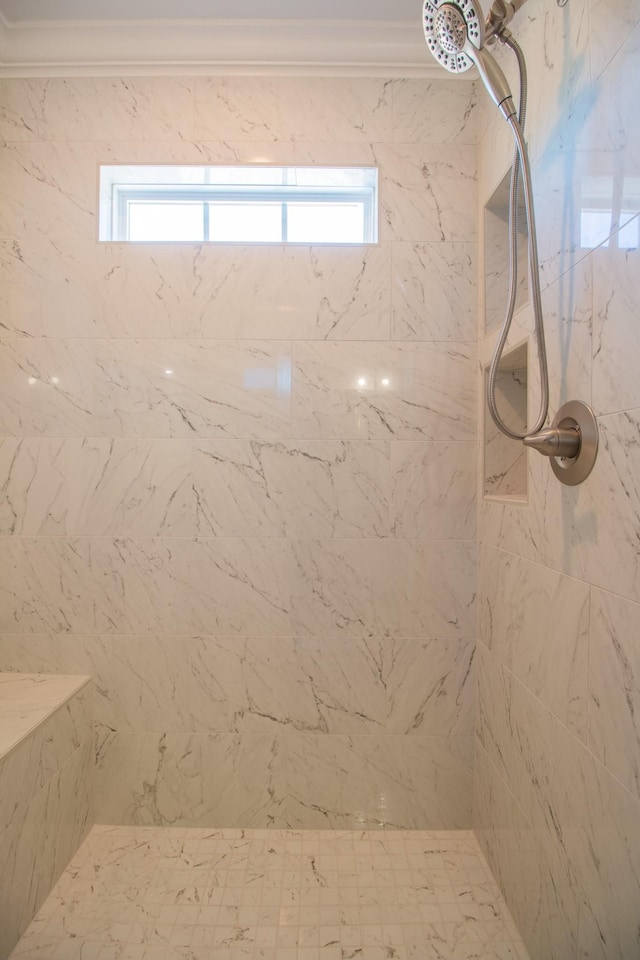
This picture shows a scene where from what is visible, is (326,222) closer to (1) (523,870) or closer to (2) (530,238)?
(2) (530,238)

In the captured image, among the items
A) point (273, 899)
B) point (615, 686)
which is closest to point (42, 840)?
point (273, 899)

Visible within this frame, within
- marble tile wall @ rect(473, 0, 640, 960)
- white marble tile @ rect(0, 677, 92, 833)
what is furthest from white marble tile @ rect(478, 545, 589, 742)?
white marble tile @ rect(0, 677, 92, 833)

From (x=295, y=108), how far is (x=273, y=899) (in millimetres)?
2310

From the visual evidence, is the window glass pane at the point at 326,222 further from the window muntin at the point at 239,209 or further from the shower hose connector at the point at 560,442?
the shower hose connector at the point at 560,442

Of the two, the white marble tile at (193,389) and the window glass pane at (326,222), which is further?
the window glass pane at (326,222)

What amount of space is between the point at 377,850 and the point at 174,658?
0.84 meters

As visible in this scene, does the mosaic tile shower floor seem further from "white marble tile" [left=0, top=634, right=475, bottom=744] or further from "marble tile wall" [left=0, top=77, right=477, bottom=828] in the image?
"white marble tile" [left=0, top=634, right=475, bottom=744]

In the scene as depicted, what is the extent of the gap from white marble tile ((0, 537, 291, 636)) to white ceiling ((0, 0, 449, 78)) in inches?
59.4

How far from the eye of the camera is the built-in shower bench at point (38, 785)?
121 cm

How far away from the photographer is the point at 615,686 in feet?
2.84

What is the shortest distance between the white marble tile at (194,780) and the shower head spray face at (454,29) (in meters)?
1.86

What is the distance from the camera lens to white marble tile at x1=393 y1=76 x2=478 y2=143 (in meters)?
1.64

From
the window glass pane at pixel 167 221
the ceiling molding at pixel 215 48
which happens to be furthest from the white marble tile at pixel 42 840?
the ceiling molding at pixel 215 48

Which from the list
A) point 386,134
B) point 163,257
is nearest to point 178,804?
point 163,257
